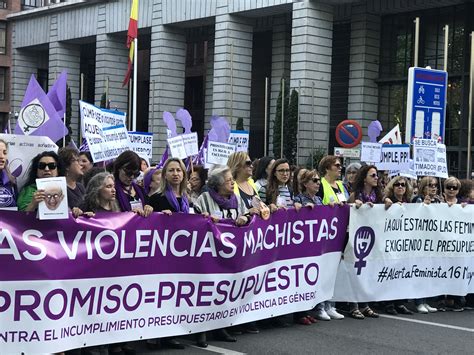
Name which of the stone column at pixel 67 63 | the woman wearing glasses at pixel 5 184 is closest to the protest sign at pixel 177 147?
the woman wearing glasses at pixel 5 184

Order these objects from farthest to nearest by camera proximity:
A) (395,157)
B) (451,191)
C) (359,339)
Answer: (395,157)
(451,191)
(359,339)

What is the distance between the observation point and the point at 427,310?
10.0m

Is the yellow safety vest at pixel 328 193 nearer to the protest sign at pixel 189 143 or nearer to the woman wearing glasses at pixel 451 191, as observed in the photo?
the woman wearing glasses at pixel 451 191

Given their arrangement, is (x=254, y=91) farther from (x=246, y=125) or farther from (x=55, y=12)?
(x=55, y=12)

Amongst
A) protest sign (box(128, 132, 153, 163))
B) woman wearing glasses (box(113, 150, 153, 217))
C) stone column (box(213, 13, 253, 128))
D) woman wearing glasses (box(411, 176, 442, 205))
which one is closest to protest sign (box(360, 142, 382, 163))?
woman wearing glasses (box(411, 176, 442, 205))

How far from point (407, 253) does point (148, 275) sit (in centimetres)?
406

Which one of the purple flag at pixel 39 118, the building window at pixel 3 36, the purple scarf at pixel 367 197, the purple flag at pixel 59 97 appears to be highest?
the building window at pixel 3 36

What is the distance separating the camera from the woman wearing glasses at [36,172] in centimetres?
657

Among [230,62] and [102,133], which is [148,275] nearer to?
[102,133]

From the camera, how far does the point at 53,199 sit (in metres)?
6.12

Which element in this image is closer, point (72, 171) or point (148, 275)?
point (148, 275)

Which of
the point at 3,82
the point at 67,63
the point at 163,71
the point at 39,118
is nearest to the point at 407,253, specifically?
the point at 39,118

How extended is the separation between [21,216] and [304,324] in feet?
12.7

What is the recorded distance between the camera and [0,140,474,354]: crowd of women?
271 inches
